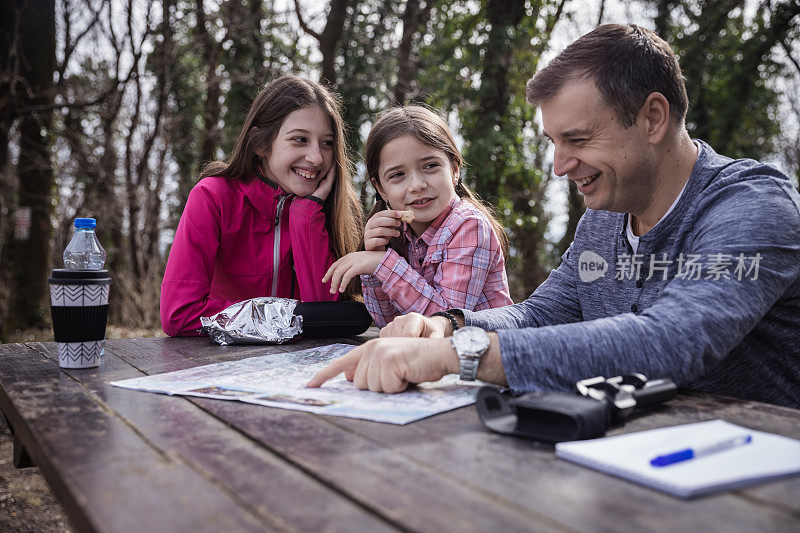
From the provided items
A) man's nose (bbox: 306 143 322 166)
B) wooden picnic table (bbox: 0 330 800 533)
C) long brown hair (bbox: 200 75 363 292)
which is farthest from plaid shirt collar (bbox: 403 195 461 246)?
wooden picnic table (bbox: 0 330 800 533)

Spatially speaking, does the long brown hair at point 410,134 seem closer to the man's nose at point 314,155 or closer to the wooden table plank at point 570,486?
the man's nose at point 314,155

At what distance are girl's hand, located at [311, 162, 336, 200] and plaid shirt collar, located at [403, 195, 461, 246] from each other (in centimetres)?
42

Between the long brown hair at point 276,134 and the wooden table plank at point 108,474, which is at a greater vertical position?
the long brown hair at point 276,134

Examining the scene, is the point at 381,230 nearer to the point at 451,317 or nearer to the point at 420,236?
the point at 420,236

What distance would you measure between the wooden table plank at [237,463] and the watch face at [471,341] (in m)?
0.44

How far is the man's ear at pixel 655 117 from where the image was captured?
1.79 metres

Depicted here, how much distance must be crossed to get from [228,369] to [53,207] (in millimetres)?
7828

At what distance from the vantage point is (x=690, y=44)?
451 inches

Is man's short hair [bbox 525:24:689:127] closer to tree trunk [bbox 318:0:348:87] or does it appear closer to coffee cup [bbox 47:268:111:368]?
coffee cup [bbox 47:268:111:368]

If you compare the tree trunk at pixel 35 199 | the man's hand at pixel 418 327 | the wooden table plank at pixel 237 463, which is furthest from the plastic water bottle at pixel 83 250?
the tree trunk at pixel 35 199

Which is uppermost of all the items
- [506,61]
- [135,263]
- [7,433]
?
[506,61]

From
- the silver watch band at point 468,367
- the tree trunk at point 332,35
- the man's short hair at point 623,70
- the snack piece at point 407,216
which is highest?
the tree trunk at point 332,35

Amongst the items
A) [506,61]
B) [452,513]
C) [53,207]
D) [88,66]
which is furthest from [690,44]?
[452,513]

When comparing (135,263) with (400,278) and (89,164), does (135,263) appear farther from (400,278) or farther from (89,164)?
(400,278)
